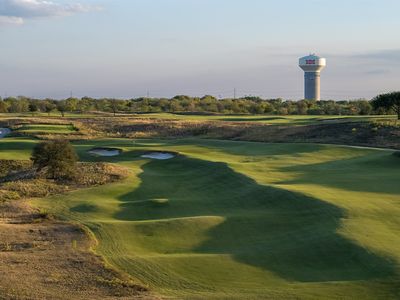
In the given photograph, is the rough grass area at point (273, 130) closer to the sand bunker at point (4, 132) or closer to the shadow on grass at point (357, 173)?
the sand bunker at point (4, 132)

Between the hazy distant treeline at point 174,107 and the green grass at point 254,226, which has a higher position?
the hazy distant treeline at point 174,107

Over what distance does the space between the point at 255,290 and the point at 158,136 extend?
53.0m

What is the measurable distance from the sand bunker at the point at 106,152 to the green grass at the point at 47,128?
14666 mm

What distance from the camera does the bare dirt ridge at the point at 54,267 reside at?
14.6 m

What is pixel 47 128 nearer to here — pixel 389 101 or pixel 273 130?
pixel 273 130

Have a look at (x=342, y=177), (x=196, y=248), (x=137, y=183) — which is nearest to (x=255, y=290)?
(x=196, y=248)

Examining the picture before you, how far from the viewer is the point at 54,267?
1683 cm

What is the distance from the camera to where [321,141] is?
51.3 m

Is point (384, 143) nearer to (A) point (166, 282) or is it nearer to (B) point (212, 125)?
(B) point (212, 125)

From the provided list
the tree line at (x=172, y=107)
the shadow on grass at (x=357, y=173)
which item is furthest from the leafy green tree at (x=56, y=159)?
the tree line at (x=172, y=107)

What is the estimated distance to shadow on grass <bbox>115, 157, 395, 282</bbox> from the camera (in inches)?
655

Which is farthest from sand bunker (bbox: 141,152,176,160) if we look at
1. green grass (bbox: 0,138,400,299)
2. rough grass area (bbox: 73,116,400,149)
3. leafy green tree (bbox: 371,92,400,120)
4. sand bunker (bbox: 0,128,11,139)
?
leafy green tree (bbox: 371,92,400,120)

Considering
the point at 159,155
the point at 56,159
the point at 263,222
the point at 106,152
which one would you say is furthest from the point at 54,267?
the point at 106,152

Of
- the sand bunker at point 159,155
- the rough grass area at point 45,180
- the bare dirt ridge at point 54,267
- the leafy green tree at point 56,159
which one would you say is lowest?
the bare dirt ridge at point 54,267
